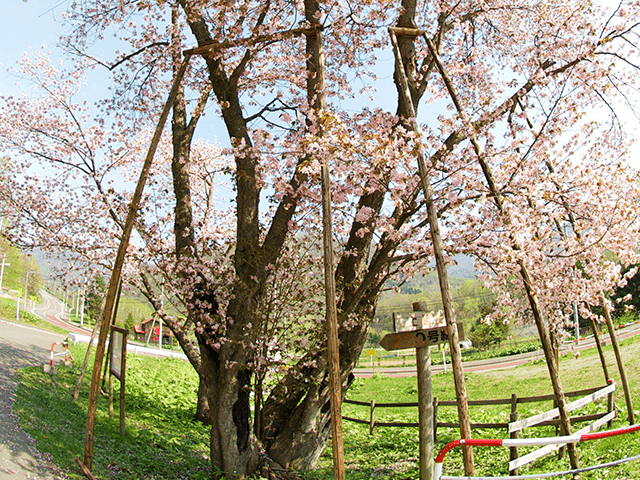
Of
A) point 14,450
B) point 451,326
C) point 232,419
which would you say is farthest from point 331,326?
point 14,450

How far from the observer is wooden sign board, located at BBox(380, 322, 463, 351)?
15.0ft

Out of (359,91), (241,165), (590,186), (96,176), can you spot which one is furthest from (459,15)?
(96,176)

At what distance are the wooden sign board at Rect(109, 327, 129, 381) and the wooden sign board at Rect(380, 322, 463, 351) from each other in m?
3.79

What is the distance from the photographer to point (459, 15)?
674 cm

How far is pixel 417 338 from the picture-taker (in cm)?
469

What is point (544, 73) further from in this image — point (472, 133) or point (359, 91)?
point (359, 91)

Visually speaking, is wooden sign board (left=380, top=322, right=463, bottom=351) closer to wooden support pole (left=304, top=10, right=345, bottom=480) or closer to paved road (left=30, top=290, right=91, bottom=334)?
wooden support pole (left=304, top=10, right=345, bottom=480)

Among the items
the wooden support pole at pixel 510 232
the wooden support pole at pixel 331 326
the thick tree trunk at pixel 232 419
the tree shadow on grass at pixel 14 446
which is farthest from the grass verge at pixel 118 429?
the wooden support pole at pixel 510 232

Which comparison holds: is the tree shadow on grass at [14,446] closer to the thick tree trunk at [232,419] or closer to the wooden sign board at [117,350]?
the wooden sign board at [117,350]

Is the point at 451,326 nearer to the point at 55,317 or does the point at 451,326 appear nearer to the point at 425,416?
the point at 425,416

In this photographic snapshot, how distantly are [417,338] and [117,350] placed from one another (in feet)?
14.7

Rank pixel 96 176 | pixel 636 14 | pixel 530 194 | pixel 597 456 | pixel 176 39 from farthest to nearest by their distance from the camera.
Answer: pixel 96 176 < pixel 176 39 < pixel 597 456 < pixel 636 14 < pixel 530 194

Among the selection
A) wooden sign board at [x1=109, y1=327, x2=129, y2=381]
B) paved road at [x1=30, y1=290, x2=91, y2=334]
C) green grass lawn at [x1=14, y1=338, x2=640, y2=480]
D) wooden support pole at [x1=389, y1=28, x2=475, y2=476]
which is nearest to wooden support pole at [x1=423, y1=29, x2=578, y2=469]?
wooden support pole at [x1=389, y1=28, x2=475, y2=476]

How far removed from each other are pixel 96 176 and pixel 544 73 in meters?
8.05
